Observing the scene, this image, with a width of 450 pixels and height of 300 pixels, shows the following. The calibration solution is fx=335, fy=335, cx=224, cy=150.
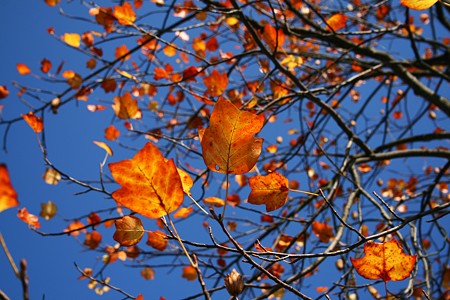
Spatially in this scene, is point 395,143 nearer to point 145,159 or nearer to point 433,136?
point 433,136

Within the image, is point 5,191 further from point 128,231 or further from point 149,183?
point 128,231

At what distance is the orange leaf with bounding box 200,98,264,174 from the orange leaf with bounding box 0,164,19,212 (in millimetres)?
345

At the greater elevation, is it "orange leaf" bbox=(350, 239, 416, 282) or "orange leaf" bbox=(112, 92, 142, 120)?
"orange leaf" bbox=(112, 92, 142, 120)

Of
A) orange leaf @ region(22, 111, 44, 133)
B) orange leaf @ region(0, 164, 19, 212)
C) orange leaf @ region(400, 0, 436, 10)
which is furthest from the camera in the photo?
orange leaf @ region(22, 111, 44, 133)

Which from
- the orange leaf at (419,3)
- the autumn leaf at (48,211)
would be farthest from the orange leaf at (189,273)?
the orange leaf at (419,3)

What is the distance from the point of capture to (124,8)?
6.29 feet

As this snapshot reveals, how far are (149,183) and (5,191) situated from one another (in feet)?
0.98

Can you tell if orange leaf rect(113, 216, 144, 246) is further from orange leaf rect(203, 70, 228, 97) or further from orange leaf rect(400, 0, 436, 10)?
orange leaf rect(203, 70, 228, 97)

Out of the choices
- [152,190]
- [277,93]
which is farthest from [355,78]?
[152,190]

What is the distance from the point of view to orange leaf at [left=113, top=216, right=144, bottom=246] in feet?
2.48

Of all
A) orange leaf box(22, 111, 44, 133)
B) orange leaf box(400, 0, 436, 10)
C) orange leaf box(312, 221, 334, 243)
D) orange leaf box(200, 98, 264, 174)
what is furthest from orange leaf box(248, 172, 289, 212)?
orange leaf box(22, 111, 44, 133)

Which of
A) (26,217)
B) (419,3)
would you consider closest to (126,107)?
(26,217)

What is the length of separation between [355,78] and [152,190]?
159 cm

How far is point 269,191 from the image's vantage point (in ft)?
2.89
